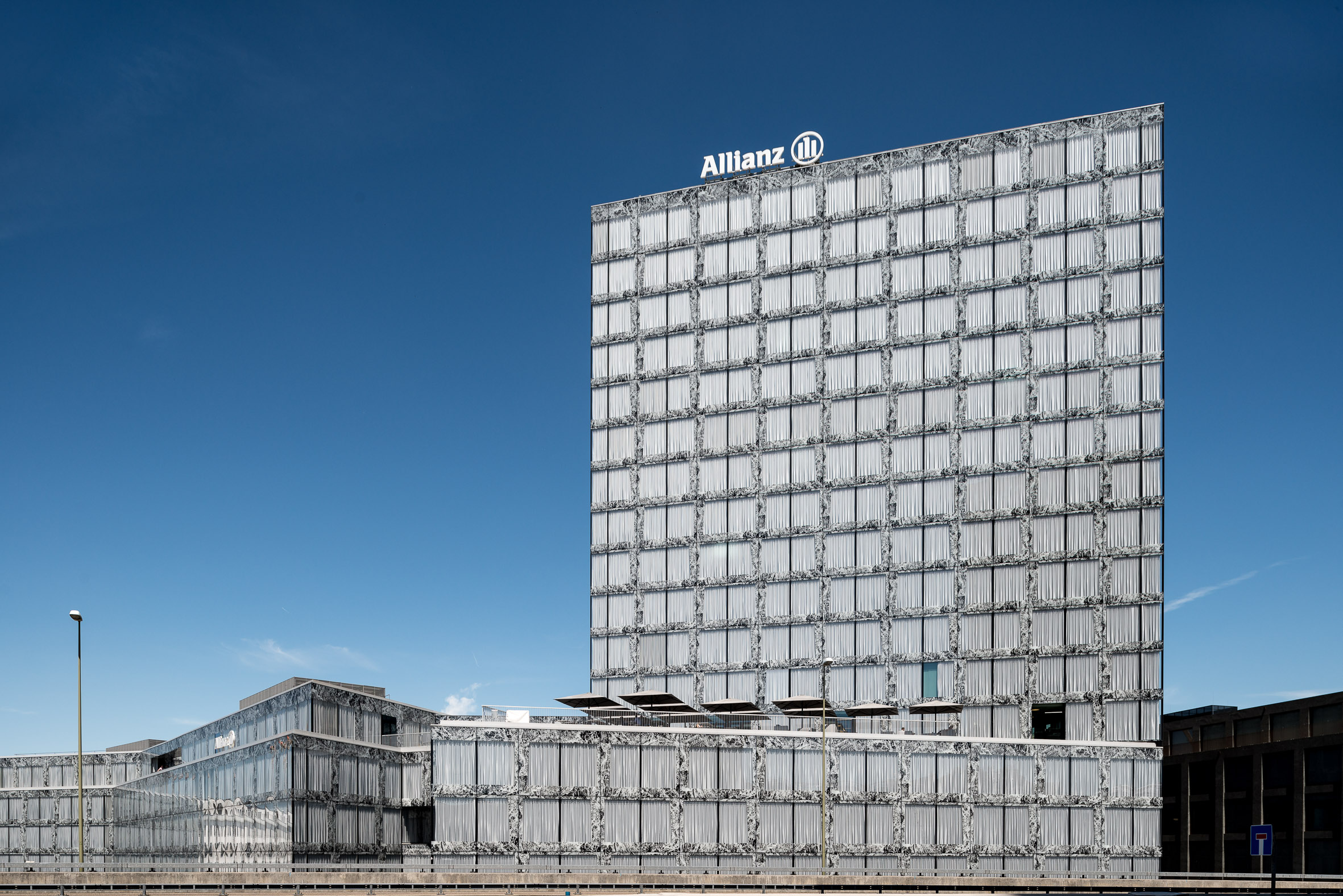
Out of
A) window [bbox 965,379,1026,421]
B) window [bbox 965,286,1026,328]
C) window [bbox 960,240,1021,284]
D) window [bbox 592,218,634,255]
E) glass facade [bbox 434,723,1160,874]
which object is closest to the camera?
glass facade [bbox 434,723,1160,874]

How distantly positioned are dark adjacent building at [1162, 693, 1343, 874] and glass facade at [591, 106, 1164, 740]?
15.7 meters

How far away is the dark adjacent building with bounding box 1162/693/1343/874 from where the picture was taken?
107938mm

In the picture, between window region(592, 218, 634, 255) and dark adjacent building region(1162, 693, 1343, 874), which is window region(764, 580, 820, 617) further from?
window region(592, 218, 634, 255)

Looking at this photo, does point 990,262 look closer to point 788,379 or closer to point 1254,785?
point 788,379

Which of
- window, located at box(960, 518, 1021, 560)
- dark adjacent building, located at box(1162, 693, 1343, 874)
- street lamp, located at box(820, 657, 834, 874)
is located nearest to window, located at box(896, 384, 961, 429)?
window, located at box(960, 518, 1021, 560)

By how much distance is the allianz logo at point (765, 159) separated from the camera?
127 metres

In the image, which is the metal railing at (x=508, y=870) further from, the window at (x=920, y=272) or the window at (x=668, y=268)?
the window at (x=668, y=268)

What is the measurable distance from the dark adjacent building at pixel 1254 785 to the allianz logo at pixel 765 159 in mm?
57443

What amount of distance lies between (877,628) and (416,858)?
4363 cm

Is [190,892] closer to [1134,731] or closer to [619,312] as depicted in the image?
[1134,731]

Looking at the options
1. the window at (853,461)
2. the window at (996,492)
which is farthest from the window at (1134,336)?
the window at (853,461)

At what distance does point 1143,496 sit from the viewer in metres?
108

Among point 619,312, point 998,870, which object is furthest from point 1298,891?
point 619,312

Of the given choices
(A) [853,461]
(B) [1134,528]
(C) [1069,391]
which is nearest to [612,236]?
(A) [853,461]
